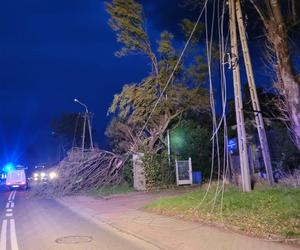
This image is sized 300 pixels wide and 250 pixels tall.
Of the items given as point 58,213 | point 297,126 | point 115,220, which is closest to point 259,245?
point 297,126

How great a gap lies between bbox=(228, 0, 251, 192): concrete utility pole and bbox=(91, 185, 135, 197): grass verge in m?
12.0

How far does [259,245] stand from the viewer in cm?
919

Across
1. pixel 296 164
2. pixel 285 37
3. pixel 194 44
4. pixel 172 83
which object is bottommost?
pixel 296 164

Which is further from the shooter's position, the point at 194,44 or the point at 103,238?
the point at 194,44

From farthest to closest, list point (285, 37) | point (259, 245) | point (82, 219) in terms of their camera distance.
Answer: point (82, 219)
point (285, 37)
point (259, 245)

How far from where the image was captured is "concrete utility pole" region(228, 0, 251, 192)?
1574cm

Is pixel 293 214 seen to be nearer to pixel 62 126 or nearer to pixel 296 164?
pixel 296 164

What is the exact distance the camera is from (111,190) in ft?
93.7

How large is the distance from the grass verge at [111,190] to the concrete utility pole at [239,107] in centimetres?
1205

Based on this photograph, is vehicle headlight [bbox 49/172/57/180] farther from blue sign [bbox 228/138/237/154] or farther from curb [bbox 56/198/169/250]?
blue sign [bbox 228/138/237/154]

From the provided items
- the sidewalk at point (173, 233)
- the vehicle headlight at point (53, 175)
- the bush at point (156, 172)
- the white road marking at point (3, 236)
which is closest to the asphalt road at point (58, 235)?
the white road marking at point (3, 236)

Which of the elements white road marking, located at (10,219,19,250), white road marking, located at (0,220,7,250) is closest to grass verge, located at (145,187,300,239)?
white road marking, located at (10,219,19,250)

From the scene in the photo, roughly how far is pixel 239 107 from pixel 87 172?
51.6 feet

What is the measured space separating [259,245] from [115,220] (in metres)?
6.88
